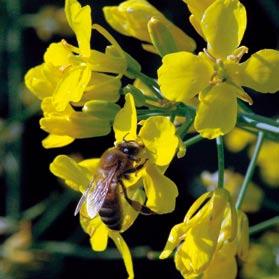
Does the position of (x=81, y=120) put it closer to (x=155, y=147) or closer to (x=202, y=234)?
(x=155, y=147)

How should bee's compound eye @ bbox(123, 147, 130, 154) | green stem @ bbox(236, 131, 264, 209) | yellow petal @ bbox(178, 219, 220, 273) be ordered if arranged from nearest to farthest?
yellow petal @ bbox(178, 219, 220, 273), bee's compound eye @ bbox(123, 147, 130, 154), green stem @ bbox(236, 131, 264, 209)

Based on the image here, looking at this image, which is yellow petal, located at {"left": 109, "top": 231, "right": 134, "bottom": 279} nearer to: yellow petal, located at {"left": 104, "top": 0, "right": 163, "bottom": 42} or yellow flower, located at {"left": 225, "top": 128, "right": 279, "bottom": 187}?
yellow petal, located at {"left": 104, "top": 0, "right": 163, "bottom": 42}

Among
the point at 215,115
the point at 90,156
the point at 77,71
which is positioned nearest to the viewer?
the point at 215,115

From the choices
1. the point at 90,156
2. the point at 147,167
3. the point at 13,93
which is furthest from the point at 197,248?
the point at 90,156

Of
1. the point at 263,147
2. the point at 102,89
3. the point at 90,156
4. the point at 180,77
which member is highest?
the point at 180,77

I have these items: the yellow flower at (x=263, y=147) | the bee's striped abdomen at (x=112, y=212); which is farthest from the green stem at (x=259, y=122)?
the yellow flower at (x=263, y=147)

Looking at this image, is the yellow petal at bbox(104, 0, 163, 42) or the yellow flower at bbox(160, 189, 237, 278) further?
the yellow petal at bbox(104, 0, 163, 42)

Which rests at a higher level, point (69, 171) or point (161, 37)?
point (161, 37)

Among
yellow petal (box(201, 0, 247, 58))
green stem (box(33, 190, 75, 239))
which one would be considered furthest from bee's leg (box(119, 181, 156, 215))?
green stem (box(33, 190, 75, 239))

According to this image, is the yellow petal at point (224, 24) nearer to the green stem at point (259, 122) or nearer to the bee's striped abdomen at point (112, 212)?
the green stem at point (259, 122)
